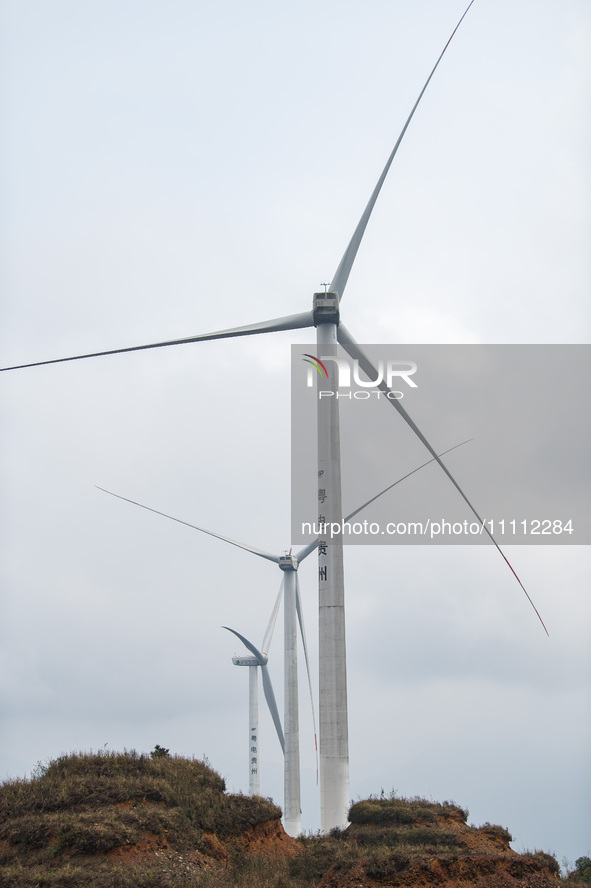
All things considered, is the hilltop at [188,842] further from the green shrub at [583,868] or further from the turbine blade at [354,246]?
the turbine blade at [354,246]

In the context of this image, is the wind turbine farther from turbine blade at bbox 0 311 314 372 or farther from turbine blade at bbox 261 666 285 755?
turbine blade at bbox 261 666 285 755

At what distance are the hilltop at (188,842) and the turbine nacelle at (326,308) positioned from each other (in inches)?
899

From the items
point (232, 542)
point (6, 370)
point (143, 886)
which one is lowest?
point (143, 886)

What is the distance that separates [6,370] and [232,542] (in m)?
35.5

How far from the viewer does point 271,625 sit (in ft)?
344

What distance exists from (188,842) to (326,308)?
87.5ft

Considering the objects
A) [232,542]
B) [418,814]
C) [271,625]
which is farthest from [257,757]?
[418,814]

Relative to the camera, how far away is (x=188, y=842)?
35.3 m

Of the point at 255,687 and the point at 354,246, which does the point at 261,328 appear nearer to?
the point at 354,246

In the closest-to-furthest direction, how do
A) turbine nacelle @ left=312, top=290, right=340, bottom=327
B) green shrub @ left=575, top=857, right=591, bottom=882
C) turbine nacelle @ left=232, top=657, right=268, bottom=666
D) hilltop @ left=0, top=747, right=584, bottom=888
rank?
hilltop @ left=0, top=747, right=584, bottom=888 < green shrub @ left=575, top=857, right=591, bottom=882 < turbine nacelle @ left=312, top=290, right=340, bottom=327 < turbine nacelle @ left=232, top=657, right=268, bottom=666

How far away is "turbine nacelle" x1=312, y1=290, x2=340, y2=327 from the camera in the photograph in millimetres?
49562

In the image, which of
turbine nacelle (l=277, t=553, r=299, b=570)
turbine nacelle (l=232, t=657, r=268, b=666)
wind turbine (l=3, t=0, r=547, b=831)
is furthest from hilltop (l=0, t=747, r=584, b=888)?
turbine nacelle (l=232, t=657, r=268, b=666)

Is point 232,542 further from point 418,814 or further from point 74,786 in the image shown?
point 74,786

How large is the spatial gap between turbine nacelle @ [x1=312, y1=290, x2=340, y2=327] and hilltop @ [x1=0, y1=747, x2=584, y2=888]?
22.8m
